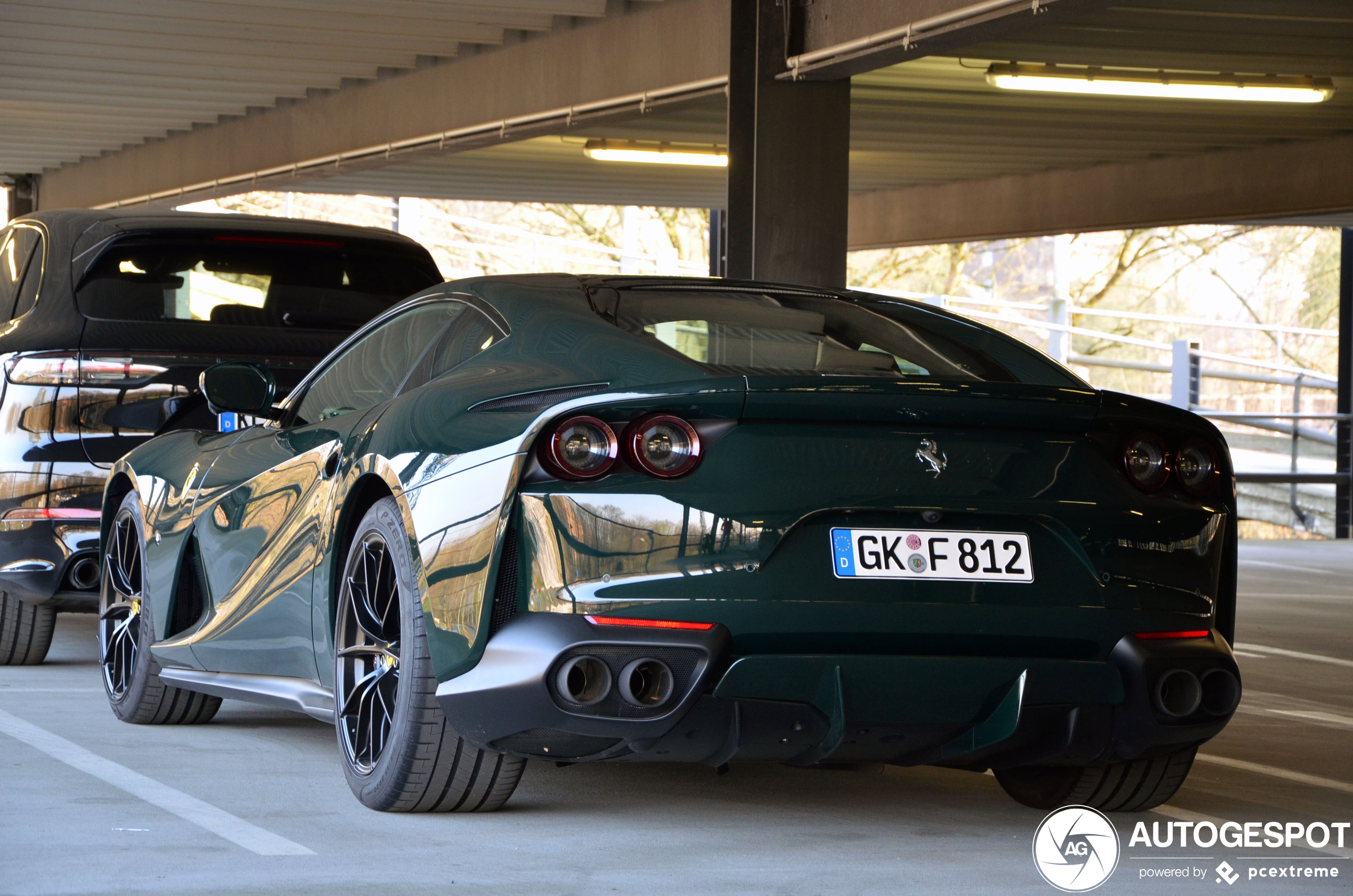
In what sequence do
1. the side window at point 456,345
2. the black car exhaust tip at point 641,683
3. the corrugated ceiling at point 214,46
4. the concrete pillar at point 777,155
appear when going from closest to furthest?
the black car exhaust tip at point 641,683, the side window at point 456,345, the concrete pillar at point 777,155, the corrugated ceiling at point 214,46

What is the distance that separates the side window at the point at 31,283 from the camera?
6770 millimetres

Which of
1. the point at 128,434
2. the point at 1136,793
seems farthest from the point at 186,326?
the point at 1136,793

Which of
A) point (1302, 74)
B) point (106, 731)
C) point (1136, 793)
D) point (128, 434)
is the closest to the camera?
point (1136, 793)

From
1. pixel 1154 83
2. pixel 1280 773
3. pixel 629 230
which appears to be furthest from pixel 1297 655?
pixel 629 230

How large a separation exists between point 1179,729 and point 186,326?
415 cm

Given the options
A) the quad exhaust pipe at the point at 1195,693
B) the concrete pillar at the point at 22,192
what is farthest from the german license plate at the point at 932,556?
the concrete pillar at the point at 22,192

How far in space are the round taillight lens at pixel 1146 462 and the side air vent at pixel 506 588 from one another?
1322 mm

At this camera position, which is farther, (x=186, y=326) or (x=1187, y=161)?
(x=1187, y=161)

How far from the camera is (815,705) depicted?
12.0ft

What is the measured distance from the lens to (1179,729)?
391cm

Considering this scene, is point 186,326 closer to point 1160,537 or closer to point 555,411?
point 555,411

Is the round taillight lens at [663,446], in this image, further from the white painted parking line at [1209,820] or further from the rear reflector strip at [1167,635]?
the white painted parking line at [1209,820]

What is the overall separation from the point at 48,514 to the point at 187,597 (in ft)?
4.48

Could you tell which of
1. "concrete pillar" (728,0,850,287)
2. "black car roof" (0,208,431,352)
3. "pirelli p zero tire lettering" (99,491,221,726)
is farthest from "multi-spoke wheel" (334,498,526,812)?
"concrete pillar" (728,0,850,287)
